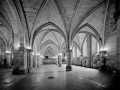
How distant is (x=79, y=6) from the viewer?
8125mm

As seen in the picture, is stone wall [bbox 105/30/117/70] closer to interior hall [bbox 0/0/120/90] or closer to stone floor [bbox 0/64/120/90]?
interior hall [bbox 0/0/120/90]

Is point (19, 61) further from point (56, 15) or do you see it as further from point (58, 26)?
point (56, 15)

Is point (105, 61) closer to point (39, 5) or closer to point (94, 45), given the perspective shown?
point (94, 45)

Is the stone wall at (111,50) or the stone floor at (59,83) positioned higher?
the stone wall at (111,50)

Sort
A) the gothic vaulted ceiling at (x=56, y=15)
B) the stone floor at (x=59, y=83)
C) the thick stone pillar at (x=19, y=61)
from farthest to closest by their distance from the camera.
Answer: the thick stone pillar at (x=19, y=61), the gothic vaulted ceiling at (x=56, y=15), the stone floor at (x=59, y=83)

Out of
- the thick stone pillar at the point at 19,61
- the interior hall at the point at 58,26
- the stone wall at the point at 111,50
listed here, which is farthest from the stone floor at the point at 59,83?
the stone wall at the point at 111,50

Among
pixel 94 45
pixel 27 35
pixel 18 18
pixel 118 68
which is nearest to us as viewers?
pixel 118 68

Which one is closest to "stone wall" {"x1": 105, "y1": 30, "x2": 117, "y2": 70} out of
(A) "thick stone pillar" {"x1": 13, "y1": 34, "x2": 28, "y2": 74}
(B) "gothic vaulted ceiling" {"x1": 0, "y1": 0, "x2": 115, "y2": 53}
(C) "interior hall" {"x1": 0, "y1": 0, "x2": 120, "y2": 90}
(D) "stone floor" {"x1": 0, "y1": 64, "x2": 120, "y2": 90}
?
(C) "interior hall" {"x1": 0, "y1": 0, "x2": 120, "y2": 90}

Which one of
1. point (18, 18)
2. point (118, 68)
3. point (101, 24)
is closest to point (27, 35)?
point (18, 18)

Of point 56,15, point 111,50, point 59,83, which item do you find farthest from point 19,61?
point 111,50

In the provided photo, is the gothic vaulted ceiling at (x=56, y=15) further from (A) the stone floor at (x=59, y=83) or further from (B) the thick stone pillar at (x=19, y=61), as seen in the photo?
(A) the stone floor at (x=59, y=83)

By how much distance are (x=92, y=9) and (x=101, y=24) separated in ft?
11.6

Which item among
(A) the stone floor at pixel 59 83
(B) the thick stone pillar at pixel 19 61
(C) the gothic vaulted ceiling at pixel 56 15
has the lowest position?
(A) the stone floor at pixel 59 83

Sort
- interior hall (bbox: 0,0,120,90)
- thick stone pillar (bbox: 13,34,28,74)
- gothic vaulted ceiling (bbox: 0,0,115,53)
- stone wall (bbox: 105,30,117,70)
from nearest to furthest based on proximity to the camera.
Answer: interior hall (bbox: 0,0,120,90) → gothic vaulted ceiling (bbox: 0,0,115,53) → thick stone pillar (bbox: 13,34,28,74) → stone wall (bbox: 105,30,117,70)
